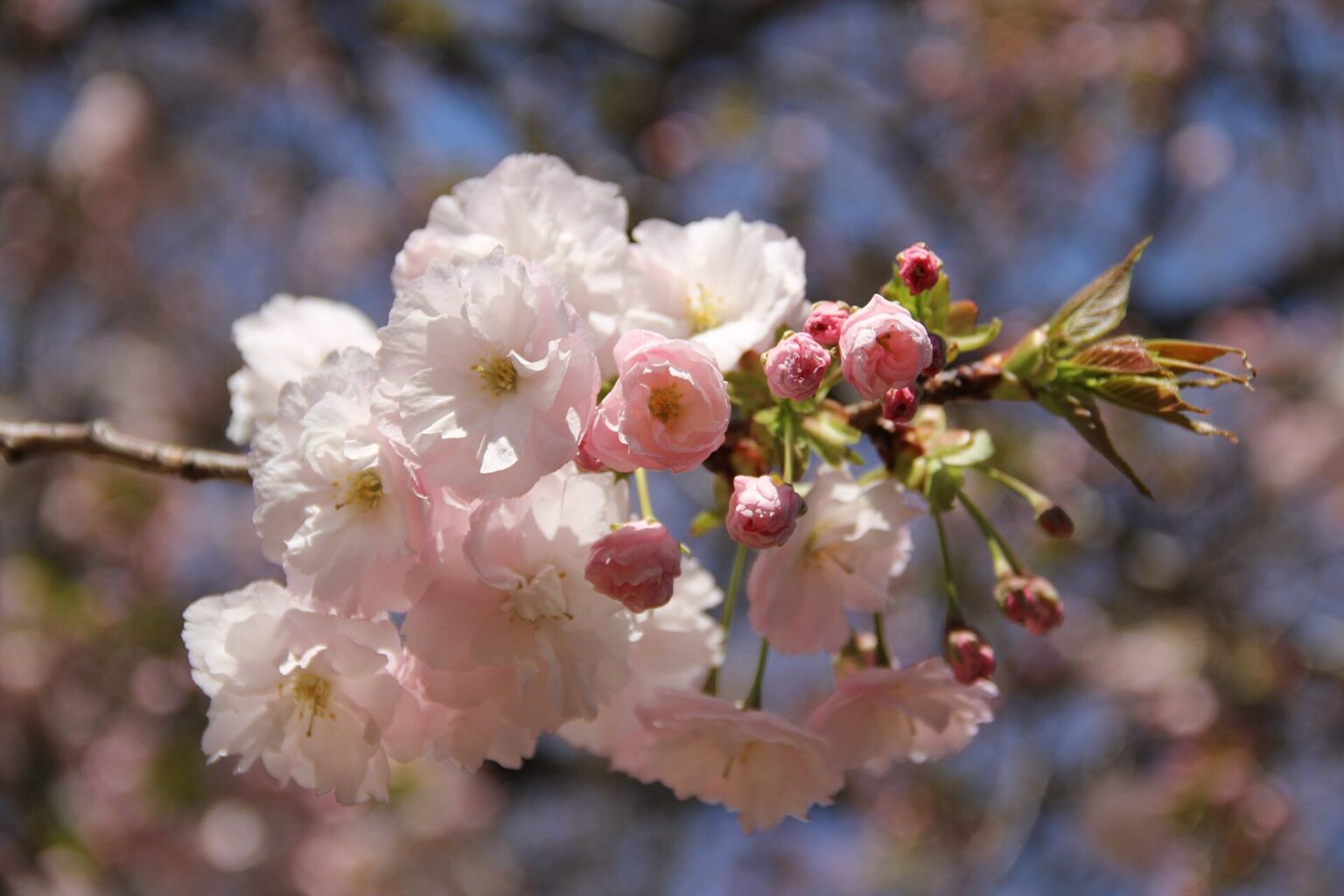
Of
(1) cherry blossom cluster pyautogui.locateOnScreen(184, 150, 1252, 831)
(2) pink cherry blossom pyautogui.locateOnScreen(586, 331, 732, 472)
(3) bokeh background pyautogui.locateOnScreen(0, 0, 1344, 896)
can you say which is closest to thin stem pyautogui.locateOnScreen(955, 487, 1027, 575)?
(1) cherry blossom cluster pyautogui.locateOnScreen(184, 150, 1252, 831)

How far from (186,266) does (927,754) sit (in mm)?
7727

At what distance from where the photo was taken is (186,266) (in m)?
7.78

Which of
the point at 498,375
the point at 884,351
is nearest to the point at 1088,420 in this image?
the point at 884,351

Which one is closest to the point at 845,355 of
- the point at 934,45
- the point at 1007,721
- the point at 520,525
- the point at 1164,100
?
the point at 520,525

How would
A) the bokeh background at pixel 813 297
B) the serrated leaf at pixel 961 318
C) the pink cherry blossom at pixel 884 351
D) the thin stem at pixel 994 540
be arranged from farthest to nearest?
1. the bokeh background at pixel 813 297
2. the thin stem at pixel 994 540
3. the serrated leaf at pixel 961 318
4. the pink cherry blossom at pixel 884 351

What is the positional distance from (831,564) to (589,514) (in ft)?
1.05

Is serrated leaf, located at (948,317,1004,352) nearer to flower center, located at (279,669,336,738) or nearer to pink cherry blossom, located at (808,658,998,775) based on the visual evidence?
pink cherry blossom, located at (808,658,998,775)

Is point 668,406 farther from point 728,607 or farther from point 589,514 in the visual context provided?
point 728,607

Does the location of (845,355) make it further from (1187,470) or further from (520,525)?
(1187,470)

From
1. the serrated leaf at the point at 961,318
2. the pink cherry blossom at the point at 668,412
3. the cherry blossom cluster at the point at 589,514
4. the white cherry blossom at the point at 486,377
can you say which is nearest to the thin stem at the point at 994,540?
the cherry blossom cluster at the point at 589,514

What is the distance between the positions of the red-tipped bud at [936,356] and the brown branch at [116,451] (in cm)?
83

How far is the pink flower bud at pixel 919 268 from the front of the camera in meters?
1.09

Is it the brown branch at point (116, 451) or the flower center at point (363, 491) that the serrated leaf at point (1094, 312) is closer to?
the flower center at point (363, 491)

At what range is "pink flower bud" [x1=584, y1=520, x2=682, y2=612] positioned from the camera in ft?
3.38
